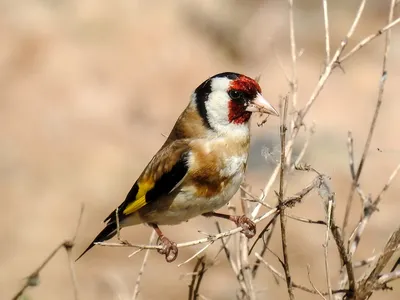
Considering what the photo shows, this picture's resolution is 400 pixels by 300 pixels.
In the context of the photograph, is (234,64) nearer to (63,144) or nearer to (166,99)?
(166,99)

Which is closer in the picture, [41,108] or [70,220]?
[70,220]

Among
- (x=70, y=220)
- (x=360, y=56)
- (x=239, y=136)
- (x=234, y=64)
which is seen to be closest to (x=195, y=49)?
(x=234, y=64)

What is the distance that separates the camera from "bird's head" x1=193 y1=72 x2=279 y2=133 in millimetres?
3334

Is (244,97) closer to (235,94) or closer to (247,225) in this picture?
(235,94)

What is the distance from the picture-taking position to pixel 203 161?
3.29 metres

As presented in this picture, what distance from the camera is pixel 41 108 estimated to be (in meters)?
8.27

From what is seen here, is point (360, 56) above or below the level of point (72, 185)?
above

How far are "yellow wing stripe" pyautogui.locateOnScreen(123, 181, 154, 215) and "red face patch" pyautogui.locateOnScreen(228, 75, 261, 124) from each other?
0.39 meters

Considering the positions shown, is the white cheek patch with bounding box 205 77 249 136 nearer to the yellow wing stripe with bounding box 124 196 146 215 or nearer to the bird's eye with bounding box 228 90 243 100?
the bird's eye with bounding box 228 90 243 100

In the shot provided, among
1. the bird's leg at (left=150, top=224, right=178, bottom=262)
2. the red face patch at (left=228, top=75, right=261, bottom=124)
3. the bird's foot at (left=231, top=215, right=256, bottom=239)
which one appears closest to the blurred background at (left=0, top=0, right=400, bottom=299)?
the bird's leg at (left=150, top=224, right=178, bottom=262)

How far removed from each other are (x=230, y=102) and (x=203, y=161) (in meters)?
0.24

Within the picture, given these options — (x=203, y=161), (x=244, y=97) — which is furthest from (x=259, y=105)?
(x=203, y=161)

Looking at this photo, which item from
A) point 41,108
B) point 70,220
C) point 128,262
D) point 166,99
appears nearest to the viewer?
point 128,262

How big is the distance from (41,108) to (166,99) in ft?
3.96
